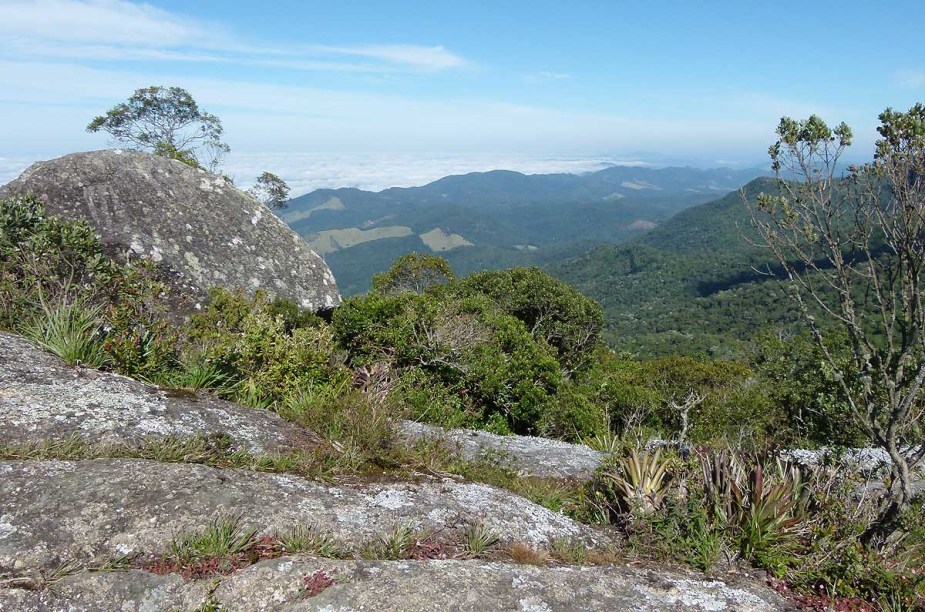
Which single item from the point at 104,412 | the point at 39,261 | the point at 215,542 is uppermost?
the point at 39,261

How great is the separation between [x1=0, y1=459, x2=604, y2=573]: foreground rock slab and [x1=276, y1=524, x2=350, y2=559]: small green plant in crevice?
Result: 0.07 meters

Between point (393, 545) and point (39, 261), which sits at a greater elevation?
point (39, 261)

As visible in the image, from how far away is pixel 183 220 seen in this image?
40.9 ft

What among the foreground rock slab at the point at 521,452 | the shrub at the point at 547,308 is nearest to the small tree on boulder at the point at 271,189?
the shrub at the point at 547,308

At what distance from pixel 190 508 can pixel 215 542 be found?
0.39m

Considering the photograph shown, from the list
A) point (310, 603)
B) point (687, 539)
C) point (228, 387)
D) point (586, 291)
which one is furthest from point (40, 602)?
point (586, 291)

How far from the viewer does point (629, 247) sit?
569 ft

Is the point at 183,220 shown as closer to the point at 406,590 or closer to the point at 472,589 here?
the point at 406,590

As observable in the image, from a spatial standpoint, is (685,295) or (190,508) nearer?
(190,508)

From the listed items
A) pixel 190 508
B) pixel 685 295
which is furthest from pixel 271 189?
pixel 685 295

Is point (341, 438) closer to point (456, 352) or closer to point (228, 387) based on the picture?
point (228, 387)

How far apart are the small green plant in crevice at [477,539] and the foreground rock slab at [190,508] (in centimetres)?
7

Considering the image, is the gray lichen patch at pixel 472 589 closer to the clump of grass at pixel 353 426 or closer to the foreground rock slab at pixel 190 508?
the foreground rock slab at pixel 190 508

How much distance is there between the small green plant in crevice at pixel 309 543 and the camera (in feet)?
11.5
